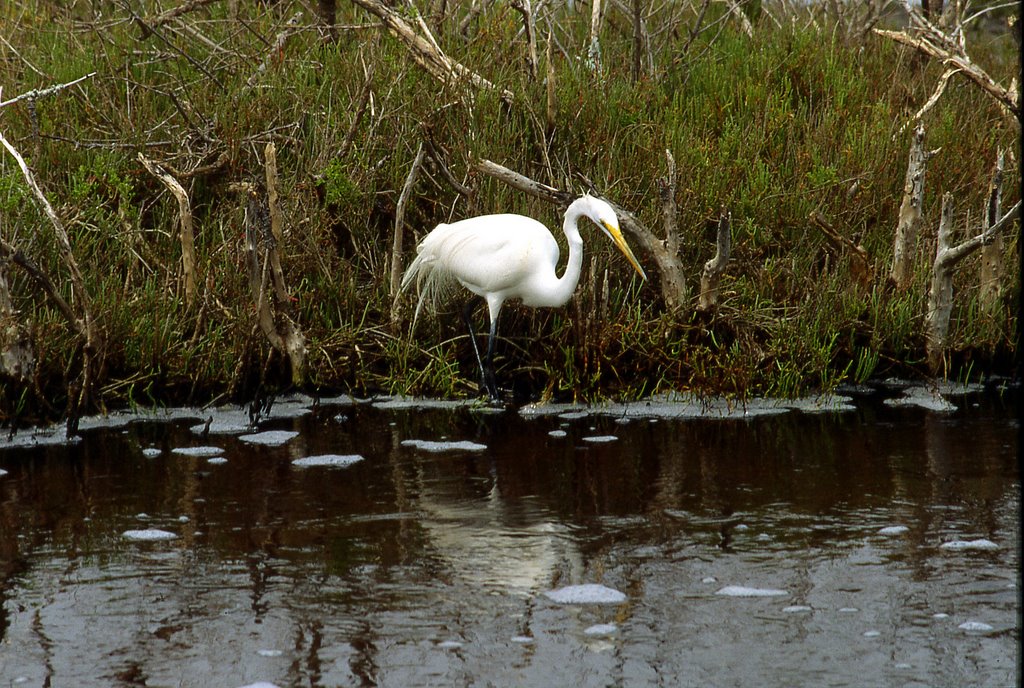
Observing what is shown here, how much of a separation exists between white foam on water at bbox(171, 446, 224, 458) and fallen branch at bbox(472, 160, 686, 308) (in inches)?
85.9

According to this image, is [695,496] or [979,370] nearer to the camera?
[695,496]

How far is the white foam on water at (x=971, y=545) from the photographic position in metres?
4.20

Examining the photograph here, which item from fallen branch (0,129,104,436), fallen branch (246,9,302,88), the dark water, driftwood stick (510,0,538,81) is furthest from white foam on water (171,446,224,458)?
driftwood stick (510,0,538,81)

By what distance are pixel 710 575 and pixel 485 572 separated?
0.71 m

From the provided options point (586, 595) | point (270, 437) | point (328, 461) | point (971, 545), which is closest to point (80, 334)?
point (270, 437)

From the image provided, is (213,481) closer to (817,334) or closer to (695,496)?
(695,496)

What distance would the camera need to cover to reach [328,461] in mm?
5617

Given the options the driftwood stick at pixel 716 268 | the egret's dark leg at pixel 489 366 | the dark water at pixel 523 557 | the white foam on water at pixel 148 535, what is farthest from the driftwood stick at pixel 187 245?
the driftwood stick at pixel 716 268

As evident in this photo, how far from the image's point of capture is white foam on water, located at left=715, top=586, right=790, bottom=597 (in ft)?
12.6

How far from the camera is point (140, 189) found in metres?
7.93

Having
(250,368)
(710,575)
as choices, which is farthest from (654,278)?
(710,575)

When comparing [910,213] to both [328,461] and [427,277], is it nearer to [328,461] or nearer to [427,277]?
[427,277]

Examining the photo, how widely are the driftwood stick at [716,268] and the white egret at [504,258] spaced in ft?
1.05

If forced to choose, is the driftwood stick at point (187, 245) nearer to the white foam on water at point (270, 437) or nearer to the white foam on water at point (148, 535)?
the white foam on water at point (270, 437)
